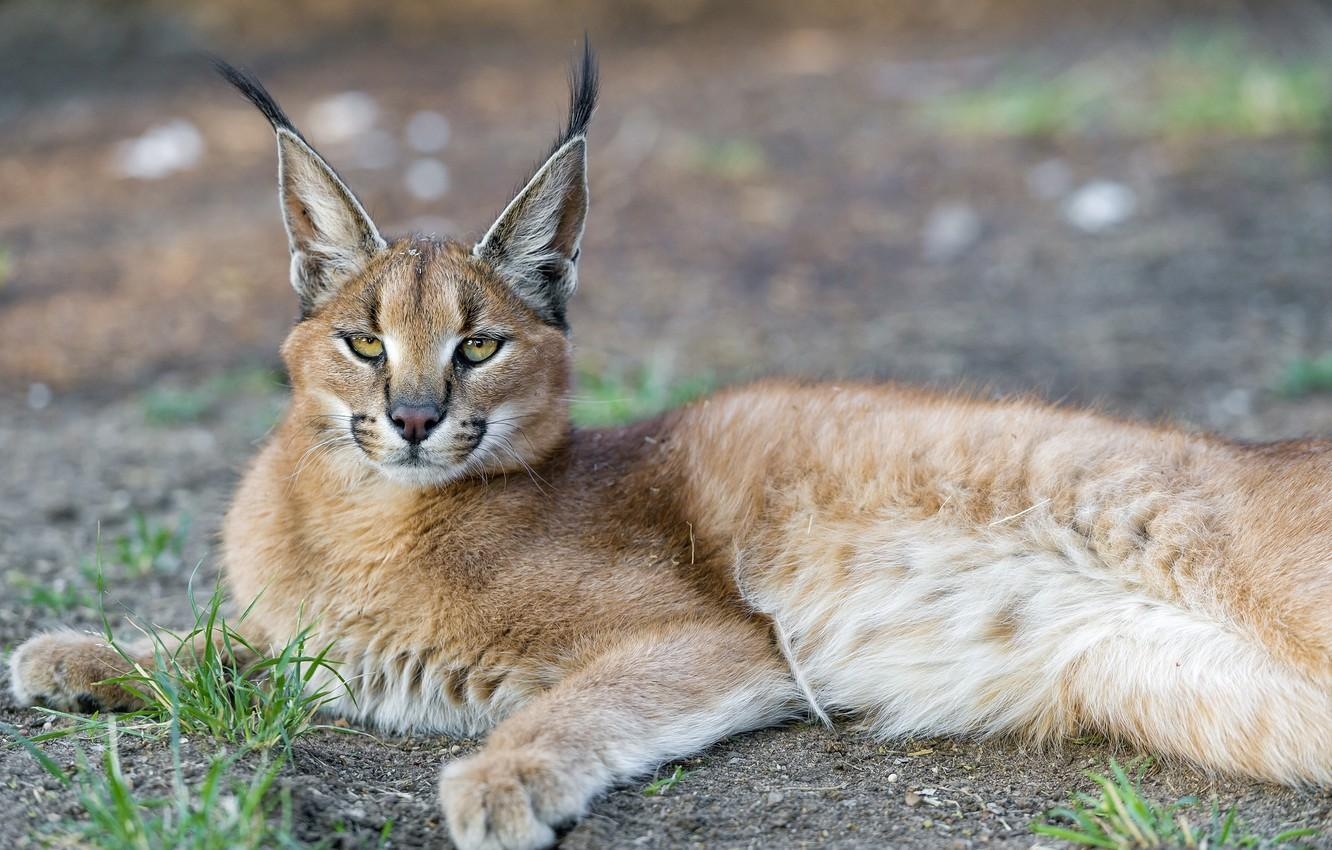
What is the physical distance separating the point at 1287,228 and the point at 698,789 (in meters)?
6.77

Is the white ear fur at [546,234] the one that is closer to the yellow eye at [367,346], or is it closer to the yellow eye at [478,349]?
the yellow eye at [478,349]

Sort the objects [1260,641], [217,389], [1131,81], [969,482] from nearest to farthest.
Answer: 1. [1260,641]
2. [969,482]
3. [217,389]
4. [1131,81]

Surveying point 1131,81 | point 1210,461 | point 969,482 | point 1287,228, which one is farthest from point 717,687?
point 1131,81

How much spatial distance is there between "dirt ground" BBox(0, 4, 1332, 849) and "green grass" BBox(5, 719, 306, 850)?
8cm

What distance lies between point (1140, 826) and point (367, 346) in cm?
230

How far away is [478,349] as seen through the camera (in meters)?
3.71

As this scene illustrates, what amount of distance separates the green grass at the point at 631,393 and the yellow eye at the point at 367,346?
6.08 ft

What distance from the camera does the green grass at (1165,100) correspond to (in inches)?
376

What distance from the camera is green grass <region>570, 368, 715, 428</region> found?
19.2ft

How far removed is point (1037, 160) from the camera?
31.4 feet

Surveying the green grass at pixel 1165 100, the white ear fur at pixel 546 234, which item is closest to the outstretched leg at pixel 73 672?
the white ear fur at pixel 546 234

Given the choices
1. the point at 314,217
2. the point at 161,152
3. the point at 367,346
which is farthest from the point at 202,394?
the point at 161,152

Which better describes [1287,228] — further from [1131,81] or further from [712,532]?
[712,532]

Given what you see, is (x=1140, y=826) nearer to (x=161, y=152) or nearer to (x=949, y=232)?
(x=949, y=232)
